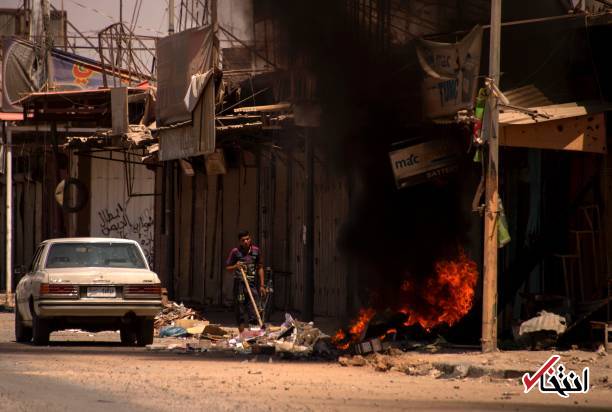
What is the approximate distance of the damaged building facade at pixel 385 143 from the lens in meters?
14.7

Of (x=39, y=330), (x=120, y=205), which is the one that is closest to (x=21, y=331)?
(x=39, y=330)

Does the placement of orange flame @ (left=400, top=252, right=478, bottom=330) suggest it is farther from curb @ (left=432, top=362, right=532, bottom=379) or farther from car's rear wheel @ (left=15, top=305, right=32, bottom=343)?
car's rear wheel @ (left=15, top=305, right=32, bottom=343)

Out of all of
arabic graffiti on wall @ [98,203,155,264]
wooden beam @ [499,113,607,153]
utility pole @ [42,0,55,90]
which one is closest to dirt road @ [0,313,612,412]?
wooden beam @ [499,113,607,153]

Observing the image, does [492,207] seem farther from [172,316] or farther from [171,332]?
[172,316]

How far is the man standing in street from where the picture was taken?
17.7m

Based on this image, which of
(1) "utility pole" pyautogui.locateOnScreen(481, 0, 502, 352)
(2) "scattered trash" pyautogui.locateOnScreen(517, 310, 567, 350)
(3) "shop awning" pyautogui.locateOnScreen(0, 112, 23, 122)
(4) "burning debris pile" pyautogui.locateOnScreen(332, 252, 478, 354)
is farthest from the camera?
(3) "shop awning" pyautogui.locateOnScreen(0, 112, 23, 122)

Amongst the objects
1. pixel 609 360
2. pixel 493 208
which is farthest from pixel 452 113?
pixel 609 360

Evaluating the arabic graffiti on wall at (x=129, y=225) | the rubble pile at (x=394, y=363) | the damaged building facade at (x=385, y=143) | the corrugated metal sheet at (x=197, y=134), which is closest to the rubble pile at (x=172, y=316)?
the damaged building facade at (x=385, y=143)

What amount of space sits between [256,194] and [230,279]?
2.03m

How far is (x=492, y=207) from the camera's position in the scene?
44.9ft

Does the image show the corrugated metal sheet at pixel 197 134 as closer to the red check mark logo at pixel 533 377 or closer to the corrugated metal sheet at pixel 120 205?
the corrugated metal sheet at pixel 120 205

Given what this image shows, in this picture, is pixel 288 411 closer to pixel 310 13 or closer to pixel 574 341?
pixel 574 341

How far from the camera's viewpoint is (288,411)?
368 inches

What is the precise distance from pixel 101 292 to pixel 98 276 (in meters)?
0.21
